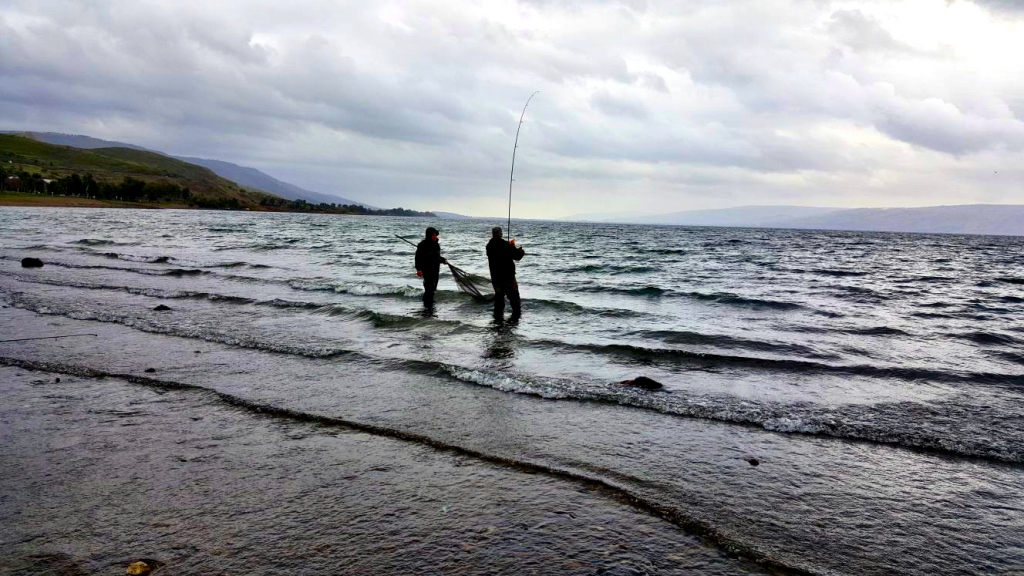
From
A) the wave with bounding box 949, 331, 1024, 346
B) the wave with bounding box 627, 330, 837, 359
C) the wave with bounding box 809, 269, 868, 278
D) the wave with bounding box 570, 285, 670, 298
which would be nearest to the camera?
the wave with bounding box 627, 330, 837, 359

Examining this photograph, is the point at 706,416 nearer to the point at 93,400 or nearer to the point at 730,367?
the point at 730,367

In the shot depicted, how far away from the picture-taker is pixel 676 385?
9.31 metres

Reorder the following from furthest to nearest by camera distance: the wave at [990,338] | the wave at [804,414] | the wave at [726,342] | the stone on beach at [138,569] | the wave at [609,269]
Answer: the wave at [609,269] → the wave at [990,338] → the wave at [726,342] → the wave at [804,414] → the stone on beach at [138,569]

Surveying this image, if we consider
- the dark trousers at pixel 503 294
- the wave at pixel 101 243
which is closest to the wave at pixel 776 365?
the dark trousers at pixel 503 294

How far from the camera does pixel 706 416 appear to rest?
7.57 metres

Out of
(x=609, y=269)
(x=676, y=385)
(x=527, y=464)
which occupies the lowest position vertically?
(x=676, y=385)

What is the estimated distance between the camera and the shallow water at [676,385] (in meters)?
4.84

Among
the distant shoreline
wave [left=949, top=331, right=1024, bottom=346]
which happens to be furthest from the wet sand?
the distant shoreline

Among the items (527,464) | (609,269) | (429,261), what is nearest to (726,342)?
(429,261)

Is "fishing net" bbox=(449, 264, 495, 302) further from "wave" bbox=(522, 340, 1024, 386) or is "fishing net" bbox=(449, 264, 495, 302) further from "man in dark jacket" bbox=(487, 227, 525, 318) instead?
"wave" bbox=(522, 340, 1024, 386)

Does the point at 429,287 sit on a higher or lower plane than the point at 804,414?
higher

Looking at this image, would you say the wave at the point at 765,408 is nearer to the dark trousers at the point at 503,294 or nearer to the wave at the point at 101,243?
the dark trousers at the point at 503,294

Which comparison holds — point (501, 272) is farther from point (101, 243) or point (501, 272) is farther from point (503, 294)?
point (101, 243)

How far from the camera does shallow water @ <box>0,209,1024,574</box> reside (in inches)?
190
